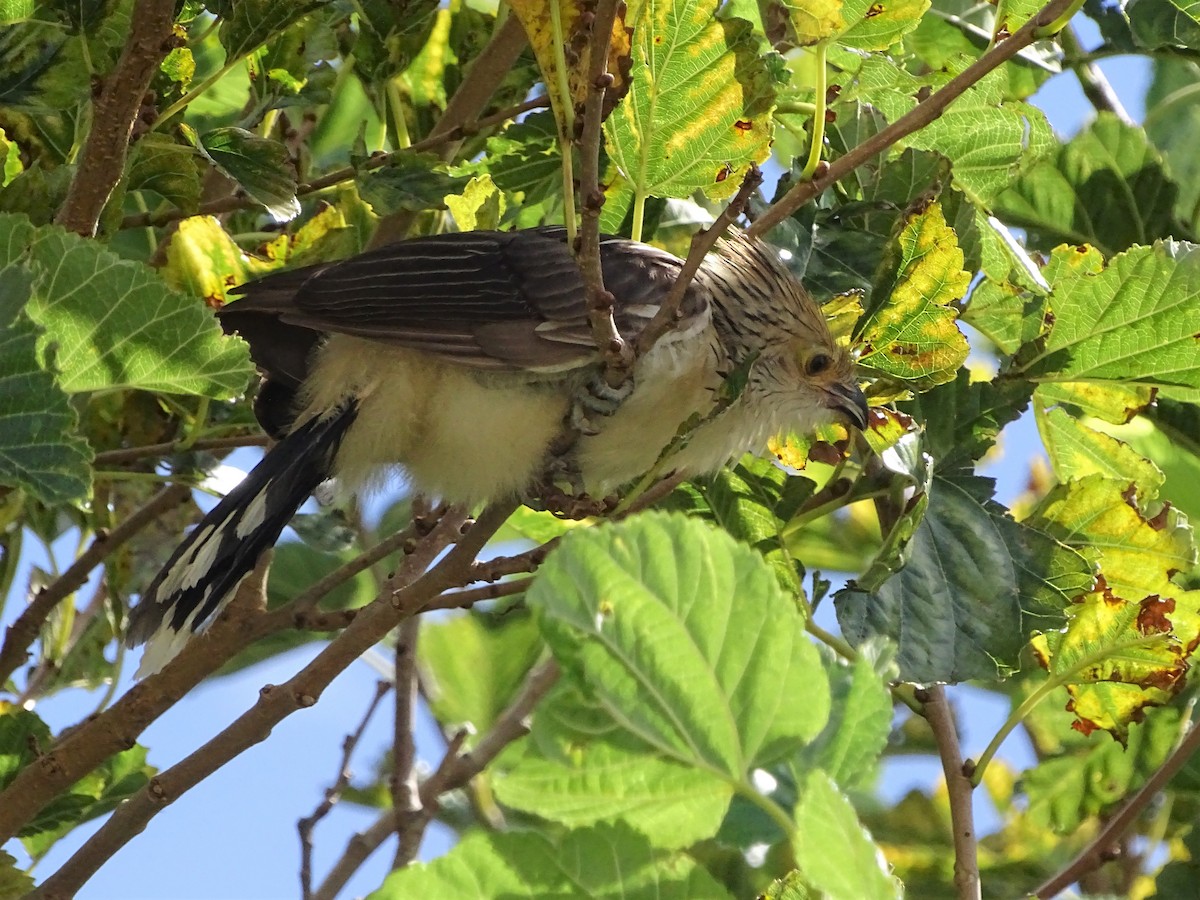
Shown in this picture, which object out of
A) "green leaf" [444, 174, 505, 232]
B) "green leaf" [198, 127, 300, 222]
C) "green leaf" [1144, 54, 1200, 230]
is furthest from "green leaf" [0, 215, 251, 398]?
"green leaf" [1144, 54, 1200, 230]

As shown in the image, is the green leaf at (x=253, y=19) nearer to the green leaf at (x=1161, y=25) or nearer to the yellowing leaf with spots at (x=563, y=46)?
the yellowing leaf with spots at (x=563, y=46)

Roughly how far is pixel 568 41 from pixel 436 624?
2.48 meters

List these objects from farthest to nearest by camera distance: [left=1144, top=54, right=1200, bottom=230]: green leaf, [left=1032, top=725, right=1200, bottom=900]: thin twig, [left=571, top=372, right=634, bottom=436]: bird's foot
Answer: [left=1144, top=54, right=1200, bottom=230]: green leaf < [left=571, top=372, right=634, bottom=436]: bird's foot < [left=1032, top=725, right=1200, bottom=900]: thin twig

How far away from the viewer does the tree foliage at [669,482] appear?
4.67 feet

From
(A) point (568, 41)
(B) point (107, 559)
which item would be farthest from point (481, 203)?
(B) point (107, 559)

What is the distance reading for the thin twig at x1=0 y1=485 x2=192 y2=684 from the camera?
10.2ft

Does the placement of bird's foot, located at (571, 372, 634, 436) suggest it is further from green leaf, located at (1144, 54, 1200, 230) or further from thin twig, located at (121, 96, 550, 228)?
green leaf, located at (1144, 54, 1200, 230)

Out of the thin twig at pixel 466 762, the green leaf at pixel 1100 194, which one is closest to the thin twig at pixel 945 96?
the green leaf at pixel 1100 194

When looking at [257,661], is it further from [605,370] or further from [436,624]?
[605,370]

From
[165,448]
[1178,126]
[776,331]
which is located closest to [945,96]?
[776,331]

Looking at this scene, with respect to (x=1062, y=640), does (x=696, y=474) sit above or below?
above

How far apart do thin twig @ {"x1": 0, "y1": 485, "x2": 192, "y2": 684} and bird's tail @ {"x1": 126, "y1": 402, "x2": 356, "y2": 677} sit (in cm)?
26

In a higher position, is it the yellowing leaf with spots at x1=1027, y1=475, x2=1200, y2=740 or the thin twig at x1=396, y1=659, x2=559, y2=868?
the thin twig at x1=396, y1=659, x2=559, y2=868

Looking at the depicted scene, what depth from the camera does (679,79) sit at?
7.98 feet
